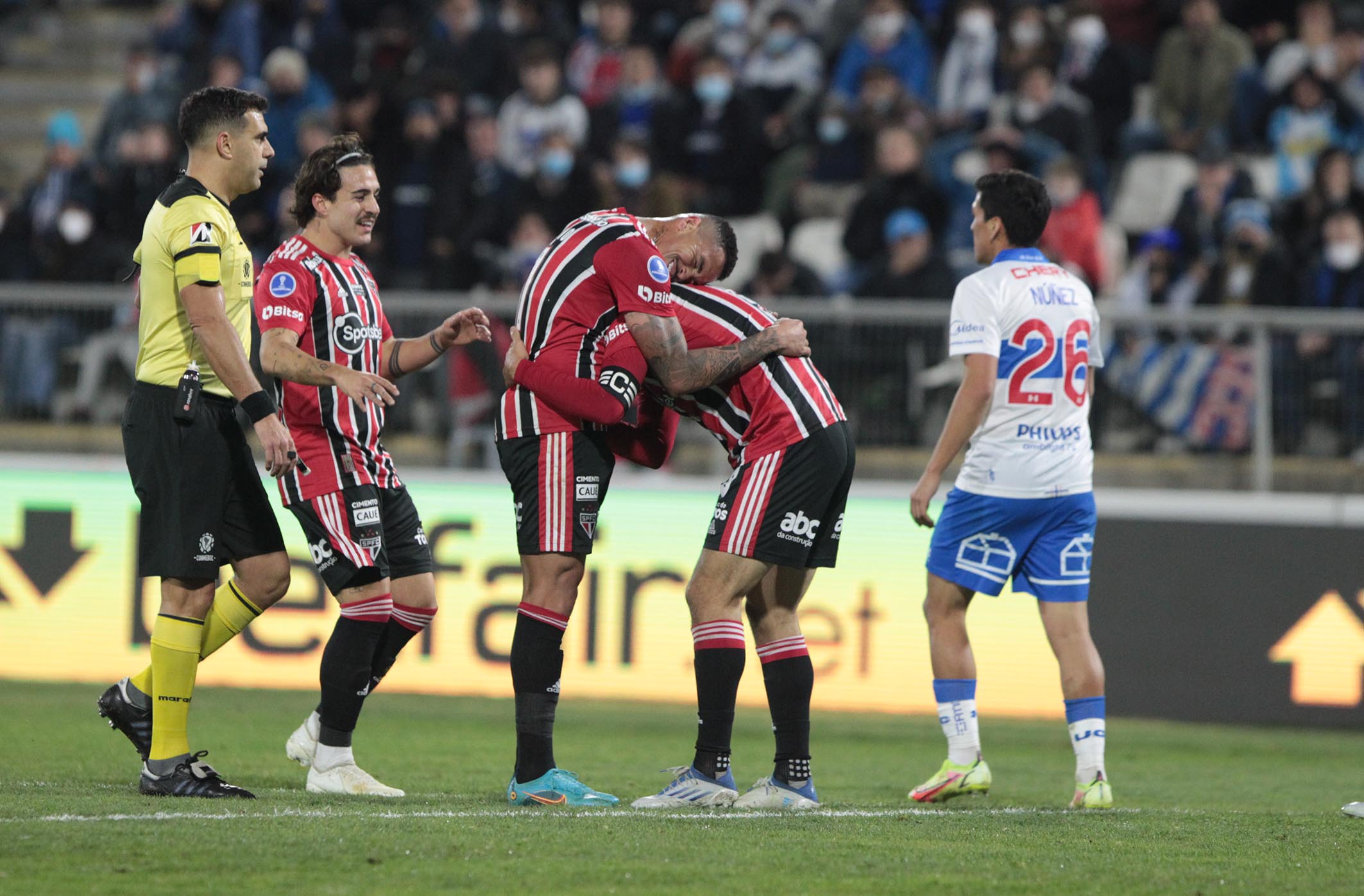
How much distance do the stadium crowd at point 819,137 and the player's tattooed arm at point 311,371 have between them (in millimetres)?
5680

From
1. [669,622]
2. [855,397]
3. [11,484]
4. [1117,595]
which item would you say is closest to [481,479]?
[669,622]

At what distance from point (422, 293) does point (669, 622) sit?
3534 mm

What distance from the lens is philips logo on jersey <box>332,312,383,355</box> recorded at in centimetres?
627

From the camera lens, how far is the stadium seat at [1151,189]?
13.1 meters

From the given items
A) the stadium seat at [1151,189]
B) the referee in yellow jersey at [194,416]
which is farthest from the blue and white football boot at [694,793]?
the stadium seat at [1151,189]

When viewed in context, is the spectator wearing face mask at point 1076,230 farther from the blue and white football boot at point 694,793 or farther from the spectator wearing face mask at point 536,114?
the blue and white football boot at point 694,793

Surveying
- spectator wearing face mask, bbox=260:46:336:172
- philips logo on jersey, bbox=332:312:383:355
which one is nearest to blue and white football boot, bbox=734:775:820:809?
philips logo on jersey, bbox=332:312:383:355

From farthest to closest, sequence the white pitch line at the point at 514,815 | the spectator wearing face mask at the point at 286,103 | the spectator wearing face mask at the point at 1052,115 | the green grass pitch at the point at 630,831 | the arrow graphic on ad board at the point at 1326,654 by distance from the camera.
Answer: the spectator wearing face mask at the point at 286,103
the spectator wearing face mask at the point at 1052,115
the arrow graphic on ad board at the point at 1326,654
the white pitch line at the point at 514,815
the green grass pitch at the point at 630,831

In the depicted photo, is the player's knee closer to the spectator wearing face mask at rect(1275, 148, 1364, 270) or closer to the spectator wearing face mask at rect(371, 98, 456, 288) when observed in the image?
the spectator wearing face mask at rect(371, 98, 456, 288)

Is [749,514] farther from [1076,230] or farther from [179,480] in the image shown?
[1076,230]

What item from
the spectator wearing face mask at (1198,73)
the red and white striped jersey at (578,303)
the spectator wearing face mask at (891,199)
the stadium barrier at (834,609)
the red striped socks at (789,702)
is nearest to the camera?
the red and white striped jersey at (578,303)

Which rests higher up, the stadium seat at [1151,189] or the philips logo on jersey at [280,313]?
the stadium seat at [1151,189]

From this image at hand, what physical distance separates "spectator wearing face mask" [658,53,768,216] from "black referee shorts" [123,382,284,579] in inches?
321

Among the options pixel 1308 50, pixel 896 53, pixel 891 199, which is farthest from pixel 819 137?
pixel 1308 50
